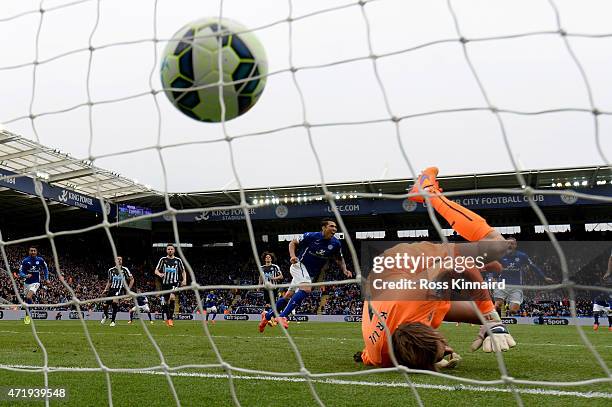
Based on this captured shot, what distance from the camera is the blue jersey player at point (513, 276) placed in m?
7.60

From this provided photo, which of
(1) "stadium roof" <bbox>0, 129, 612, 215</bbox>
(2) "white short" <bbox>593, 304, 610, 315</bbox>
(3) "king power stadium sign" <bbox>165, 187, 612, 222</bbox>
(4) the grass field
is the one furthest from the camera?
(3) "king power stadium sign" <bbox>165, 187, 612, 222</bbox>

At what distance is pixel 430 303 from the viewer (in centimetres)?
359

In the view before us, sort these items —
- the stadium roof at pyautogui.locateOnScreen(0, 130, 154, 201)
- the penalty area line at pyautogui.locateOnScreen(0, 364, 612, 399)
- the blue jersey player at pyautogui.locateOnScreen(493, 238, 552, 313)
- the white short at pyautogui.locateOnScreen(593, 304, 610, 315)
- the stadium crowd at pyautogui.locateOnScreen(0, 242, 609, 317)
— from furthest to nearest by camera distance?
the stadium crowd at pyautogui.locateOnScreen(0, 242, 609, 317) < the stadium roof at pyautogui.locateOnScreen(0, 130, 154, 201) < the white short at pyautogui.locateOnScreen(593, 304, 610, 315) < the blue jersey player at pyautogui.locateOnScreen(493, 238, 552, 313) < the penalty area line at pyautogui.locateOnScreen(0, 364, 612, 399)

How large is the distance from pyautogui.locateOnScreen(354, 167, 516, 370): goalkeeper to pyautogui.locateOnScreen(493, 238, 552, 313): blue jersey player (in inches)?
10.1

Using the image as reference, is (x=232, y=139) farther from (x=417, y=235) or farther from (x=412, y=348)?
(x=417, y=235)

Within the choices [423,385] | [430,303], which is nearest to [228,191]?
[430,303]

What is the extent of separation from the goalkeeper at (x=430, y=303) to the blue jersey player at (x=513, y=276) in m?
0.26

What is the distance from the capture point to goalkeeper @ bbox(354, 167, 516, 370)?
324 cm

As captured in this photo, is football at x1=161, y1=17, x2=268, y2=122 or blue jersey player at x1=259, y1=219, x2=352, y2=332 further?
blue jersey player at x1=259, y1=219, x2=352, y2=332

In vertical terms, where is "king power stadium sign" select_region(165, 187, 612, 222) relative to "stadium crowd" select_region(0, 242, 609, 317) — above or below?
above

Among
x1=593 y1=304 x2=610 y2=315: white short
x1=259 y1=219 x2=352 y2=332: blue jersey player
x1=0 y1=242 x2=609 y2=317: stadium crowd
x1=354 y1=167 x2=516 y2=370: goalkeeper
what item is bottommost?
x1=0 y1=242 x2=609 y2=317: stadium crowd

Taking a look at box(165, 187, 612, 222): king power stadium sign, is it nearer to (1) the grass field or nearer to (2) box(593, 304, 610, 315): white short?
(2) box(593, 304, 610, 315): white short

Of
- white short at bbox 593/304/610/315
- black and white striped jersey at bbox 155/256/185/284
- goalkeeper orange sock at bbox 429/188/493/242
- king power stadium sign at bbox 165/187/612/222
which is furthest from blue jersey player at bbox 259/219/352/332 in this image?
king power stadium sign at bbox 165/187/612/222

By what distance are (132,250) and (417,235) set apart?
1467cm
